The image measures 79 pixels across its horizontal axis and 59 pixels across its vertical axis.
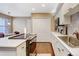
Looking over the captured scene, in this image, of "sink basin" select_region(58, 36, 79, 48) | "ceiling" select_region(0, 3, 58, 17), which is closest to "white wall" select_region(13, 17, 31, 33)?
"ceiling" select_region(0, 3, 58, 17)

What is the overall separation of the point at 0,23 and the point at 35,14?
267 centimetres

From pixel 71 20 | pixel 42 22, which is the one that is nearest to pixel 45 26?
pixel 42 22

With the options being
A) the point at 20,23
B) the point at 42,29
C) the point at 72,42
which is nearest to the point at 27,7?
the point at 42,29

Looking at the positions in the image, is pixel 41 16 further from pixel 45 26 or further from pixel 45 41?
pixel 45 41

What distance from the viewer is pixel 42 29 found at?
27.4ft

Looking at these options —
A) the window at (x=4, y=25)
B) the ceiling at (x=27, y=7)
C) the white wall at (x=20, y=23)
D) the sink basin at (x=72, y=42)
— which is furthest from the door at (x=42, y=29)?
the sink basin at (x=72, y=42)

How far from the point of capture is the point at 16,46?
193 centimetres

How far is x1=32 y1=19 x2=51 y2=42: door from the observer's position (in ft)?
26.7

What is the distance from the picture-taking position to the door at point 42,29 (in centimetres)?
814

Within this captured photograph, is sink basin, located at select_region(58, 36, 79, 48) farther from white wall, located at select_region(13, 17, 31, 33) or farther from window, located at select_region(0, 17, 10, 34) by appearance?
white wall, located at select_region(13, 17, 31, 33)

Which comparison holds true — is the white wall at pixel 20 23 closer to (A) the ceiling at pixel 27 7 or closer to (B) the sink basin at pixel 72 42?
(A) the ceiling at pixel 27 7

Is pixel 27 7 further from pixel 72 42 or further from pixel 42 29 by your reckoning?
pixel 72 42

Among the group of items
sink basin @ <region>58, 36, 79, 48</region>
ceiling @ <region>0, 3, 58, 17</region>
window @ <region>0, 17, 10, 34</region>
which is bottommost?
sink basin @ <region>58, 36, 79, 48</region>

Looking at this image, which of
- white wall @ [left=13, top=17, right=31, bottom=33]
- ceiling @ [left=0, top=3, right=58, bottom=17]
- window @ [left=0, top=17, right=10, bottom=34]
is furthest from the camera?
white wall @ [left=13, top=17, right=31, bottom=33]
